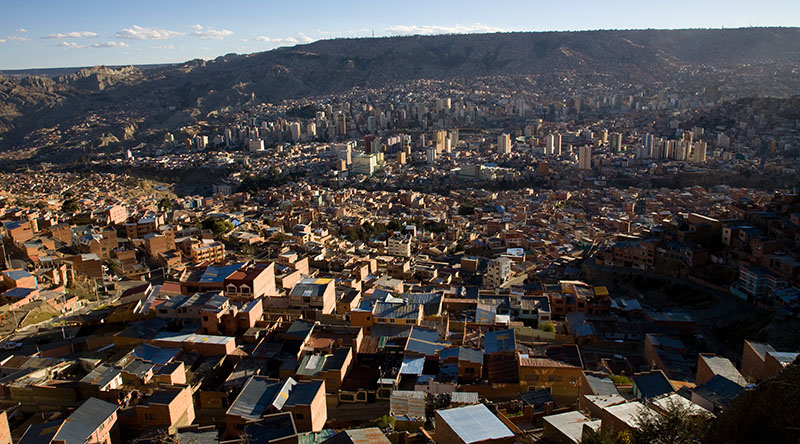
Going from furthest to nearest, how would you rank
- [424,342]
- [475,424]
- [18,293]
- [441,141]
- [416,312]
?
[441,141] → [18,293] → [416,312] → [424,342] → [475,424]

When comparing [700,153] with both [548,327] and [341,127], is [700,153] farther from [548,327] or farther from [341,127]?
[341,127]

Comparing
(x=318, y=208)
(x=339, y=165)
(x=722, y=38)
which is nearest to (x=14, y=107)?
(x=339, y=165)

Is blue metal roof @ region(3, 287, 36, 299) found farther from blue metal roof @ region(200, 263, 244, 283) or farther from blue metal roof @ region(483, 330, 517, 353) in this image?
blue metal roof @ region(483, 330, 517, 353)

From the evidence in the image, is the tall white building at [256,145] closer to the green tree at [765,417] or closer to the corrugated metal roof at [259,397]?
the corrugated metal roof at [259,397]

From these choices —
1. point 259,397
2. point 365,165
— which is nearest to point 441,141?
point 365,165

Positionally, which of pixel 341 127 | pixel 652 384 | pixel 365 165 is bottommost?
pixel 365 165

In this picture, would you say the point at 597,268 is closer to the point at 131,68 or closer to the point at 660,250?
the point at 660,250

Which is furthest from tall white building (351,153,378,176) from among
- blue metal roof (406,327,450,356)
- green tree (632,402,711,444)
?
green tree (632,402,711,444)
